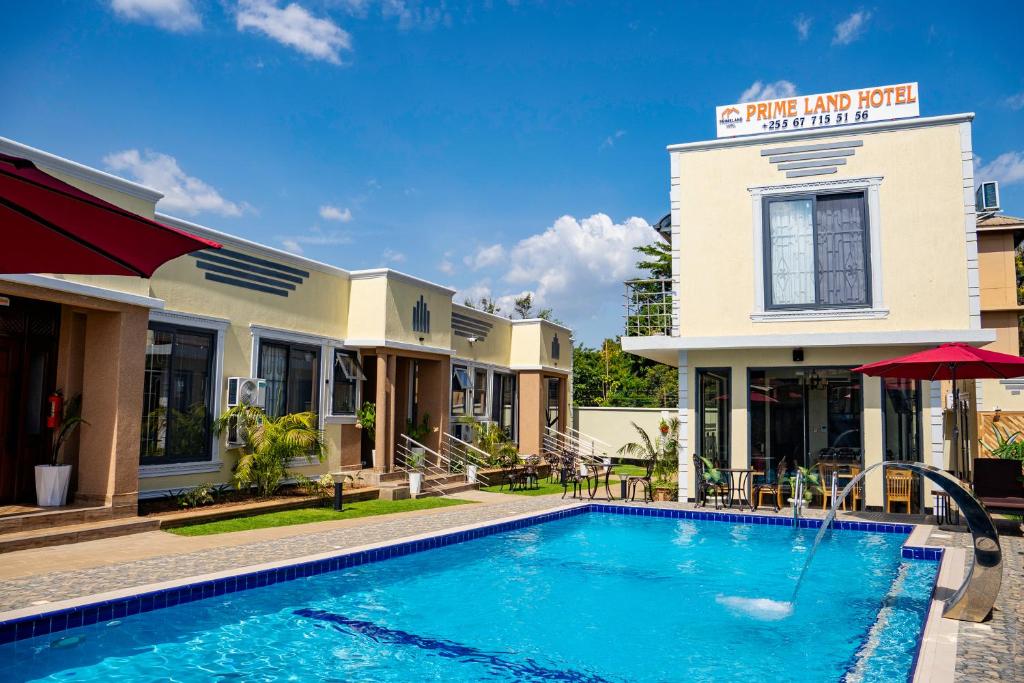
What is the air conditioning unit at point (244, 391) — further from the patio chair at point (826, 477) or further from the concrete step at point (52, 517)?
the patio chair at point (826, 477)

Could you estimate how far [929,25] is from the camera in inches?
578

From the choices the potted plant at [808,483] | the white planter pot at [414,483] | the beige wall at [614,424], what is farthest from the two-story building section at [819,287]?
the beige wall at [614,424]

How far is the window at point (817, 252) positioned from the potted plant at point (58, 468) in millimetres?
11803

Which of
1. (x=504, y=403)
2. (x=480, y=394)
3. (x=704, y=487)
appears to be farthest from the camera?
(x=504, y=403)

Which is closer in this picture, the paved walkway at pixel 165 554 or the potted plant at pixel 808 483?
the paved walkway at pixel 165 554

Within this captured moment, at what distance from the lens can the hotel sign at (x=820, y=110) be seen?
44.7 feet

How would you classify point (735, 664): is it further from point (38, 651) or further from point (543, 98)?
point (543, 98)

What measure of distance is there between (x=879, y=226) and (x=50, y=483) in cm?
1402

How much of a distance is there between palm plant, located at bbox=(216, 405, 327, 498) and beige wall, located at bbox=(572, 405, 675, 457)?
551 inches

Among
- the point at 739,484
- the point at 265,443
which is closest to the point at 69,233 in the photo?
the point at 265,443

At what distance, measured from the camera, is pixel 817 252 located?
13672 mm

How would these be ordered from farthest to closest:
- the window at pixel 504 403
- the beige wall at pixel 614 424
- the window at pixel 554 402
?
the beige wall at pixel 614 424
the window at pixel 554 402
the window at pixel 504 403

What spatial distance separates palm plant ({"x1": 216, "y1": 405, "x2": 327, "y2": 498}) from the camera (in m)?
12.5

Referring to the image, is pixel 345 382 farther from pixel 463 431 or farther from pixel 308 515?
pixel 463 431
